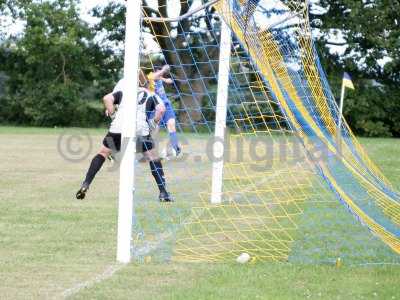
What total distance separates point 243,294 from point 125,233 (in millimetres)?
1403

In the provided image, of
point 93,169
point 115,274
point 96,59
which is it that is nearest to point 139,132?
point 93,169

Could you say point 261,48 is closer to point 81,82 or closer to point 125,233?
point 125,233

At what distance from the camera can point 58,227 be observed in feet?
25.3

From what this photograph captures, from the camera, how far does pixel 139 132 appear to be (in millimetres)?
8242

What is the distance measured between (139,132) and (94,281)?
9.52ft

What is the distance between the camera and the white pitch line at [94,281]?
5227 mm

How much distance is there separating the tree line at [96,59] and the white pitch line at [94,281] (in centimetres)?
2654

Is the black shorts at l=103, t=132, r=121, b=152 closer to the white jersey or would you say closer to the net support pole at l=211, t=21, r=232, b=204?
the white jersey

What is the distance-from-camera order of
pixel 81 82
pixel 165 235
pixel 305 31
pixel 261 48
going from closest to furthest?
pixel 165 235, pixel 261 48, pixel 305 31, pixel 81 82

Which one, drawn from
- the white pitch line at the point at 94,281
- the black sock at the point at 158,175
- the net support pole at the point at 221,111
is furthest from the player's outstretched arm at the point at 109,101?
the white pitch line at the point at 94,281

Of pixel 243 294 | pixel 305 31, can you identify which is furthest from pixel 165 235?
pixel 305 31

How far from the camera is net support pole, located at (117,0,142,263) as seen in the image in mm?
6293

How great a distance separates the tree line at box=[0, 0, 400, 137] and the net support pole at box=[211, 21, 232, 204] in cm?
2264

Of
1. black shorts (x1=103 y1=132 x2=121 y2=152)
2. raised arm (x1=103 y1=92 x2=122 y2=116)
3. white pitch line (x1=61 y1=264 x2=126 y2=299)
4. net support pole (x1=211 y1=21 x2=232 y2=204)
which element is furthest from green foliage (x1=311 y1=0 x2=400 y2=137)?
white pitch line (x1=61 y1=264 x2=126 y2=299)
